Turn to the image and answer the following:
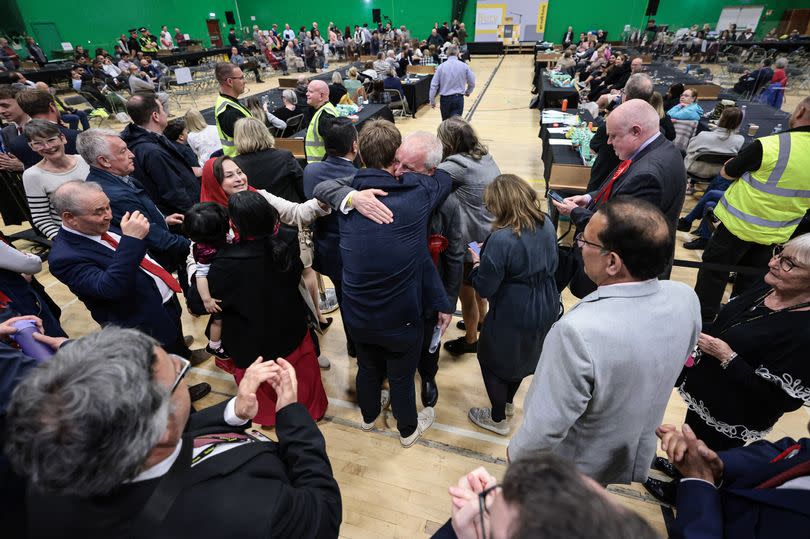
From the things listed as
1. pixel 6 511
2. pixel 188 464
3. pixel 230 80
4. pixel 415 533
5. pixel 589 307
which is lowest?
pixel 415 533

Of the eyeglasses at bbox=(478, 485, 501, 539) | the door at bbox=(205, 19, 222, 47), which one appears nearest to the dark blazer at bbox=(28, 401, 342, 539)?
the eyeglasses at bbox=(478, 485, 501, 539)

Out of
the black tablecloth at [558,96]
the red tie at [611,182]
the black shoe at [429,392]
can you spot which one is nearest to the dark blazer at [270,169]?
the black shoe at [429,392]

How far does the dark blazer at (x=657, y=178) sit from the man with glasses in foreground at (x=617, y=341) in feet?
4.08

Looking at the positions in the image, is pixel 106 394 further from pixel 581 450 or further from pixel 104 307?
pixel 104 307

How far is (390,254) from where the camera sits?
66.8 inches

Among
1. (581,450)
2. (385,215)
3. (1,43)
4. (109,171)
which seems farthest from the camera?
(1,43)

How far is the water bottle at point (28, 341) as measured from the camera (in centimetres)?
157

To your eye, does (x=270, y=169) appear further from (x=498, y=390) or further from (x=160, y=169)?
(x=498, y=390)

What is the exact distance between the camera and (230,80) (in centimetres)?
359

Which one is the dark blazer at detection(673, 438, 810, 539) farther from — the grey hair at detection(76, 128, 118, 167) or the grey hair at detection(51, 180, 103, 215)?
the grey hair at detection(76, 128, 118, 167)

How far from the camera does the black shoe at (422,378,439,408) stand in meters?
2.60

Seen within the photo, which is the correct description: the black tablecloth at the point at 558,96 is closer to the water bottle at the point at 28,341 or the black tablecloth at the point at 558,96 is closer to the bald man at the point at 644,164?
the bald man at the point at 644,164

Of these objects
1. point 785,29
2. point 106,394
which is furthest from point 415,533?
point 785,29

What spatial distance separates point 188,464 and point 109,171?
2327mm
